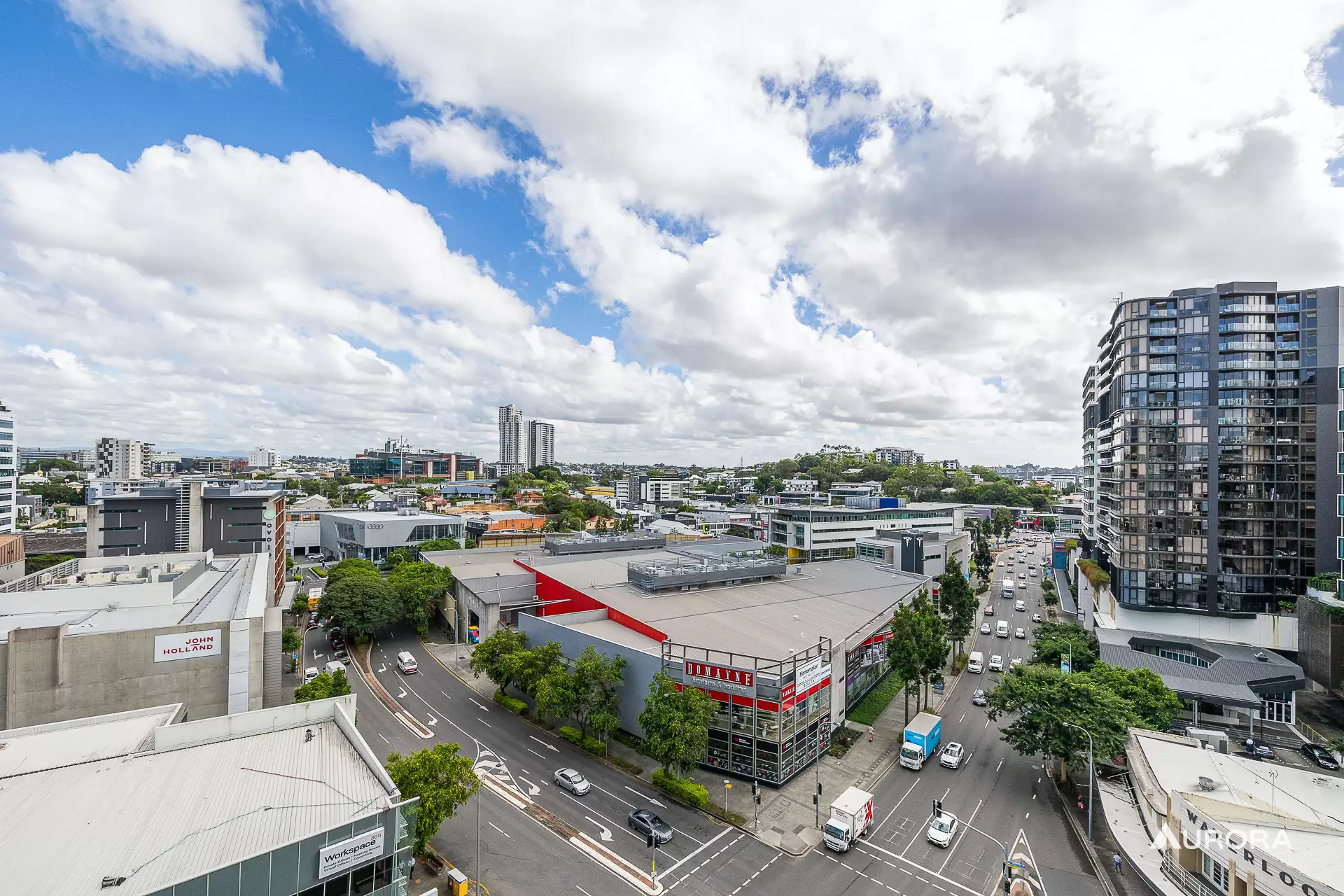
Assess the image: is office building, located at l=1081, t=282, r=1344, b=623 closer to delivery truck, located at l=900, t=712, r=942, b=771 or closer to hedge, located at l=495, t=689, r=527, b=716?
delivery truck, located at l=900, t=712, r=942, b=771

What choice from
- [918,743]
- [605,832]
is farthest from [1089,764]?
[605,832]

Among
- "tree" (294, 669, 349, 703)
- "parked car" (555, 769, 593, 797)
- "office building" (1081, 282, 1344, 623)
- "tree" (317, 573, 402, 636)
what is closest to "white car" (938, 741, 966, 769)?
"parked car" (555, 769, 593, 797)

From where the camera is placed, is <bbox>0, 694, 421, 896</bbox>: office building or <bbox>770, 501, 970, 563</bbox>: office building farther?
<bbox>770, 501, 970, 563</bbox>: office building

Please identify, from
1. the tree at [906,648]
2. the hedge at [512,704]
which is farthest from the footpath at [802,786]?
the hedge at [512,704]

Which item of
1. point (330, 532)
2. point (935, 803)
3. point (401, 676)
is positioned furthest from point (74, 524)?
point (935, 803)

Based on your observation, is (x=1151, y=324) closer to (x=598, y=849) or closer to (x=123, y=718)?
(x=598, y=849)

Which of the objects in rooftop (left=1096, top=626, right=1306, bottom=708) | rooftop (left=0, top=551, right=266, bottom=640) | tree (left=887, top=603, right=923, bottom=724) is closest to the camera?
rooftop (left=0, top=551, right=266, bottom=640)
